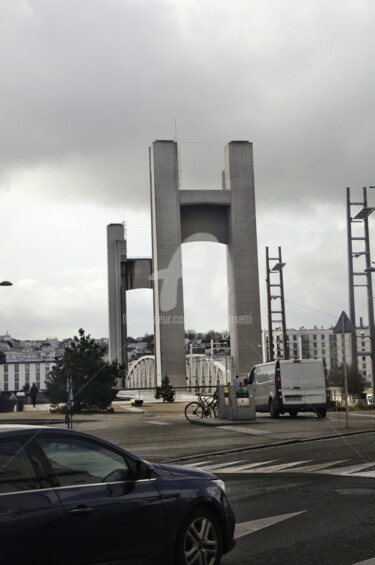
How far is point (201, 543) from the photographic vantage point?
5.90 meters

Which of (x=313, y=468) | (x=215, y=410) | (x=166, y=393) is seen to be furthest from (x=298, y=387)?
(x=166, y=393)

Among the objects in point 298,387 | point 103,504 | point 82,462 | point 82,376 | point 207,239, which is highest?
point 207,239

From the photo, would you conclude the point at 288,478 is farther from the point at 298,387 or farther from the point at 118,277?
the point at 118,277

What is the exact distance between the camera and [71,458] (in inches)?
214

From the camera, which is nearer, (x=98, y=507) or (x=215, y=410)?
(x=98, y=507)

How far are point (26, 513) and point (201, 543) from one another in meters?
1.67

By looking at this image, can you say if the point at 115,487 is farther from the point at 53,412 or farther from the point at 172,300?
the point at 172,300

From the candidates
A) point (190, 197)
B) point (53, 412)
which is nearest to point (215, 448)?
point (53, 412)

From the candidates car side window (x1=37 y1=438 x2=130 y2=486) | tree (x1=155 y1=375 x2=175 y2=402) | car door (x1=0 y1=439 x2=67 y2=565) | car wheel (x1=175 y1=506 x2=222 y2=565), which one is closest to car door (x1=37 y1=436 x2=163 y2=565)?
car side window (x1=37 y1=438 x2=130 y2=486)

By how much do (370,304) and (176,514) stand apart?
35650mm

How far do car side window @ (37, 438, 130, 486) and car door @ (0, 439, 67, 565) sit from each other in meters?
0.16

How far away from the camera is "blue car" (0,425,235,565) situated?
4.83 metres

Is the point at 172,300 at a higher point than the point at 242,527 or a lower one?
higher

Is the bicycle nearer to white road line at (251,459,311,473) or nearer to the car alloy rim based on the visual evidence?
white road line at (251,459,311,473)
